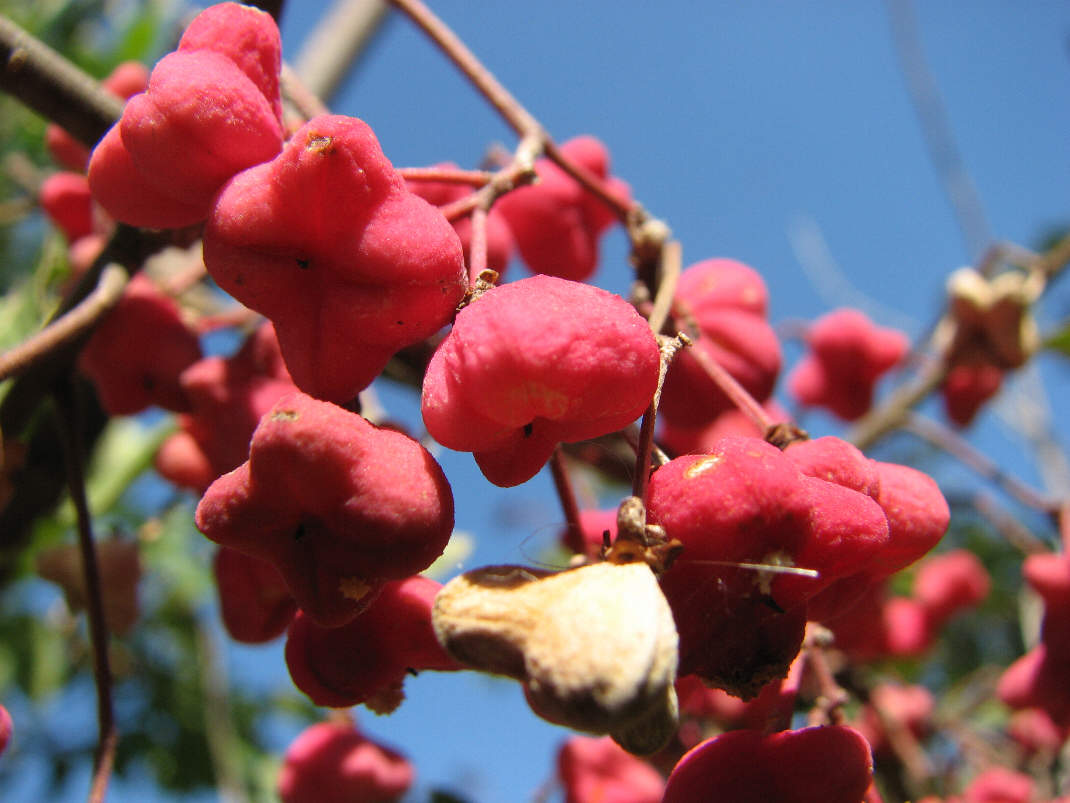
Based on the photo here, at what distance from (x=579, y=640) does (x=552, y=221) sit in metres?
0.67

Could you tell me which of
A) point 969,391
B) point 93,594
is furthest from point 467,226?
point 969,391

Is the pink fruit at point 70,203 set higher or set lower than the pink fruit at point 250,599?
lower

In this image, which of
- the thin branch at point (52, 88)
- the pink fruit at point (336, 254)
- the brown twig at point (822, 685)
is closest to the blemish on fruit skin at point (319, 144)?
the pink fruit at point (336, 254)

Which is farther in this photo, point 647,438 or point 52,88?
point 52,88

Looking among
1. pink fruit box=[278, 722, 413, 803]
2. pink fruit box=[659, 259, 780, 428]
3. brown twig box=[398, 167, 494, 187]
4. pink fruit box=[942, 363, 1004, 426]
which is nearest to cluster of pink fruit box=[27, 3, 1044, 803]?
brown twig box=[398, 167, 494, 187]

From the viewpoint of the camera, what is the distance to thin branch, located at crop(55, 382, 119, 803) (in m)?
0.71

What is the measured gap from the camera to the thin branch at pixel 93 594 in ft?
2.32

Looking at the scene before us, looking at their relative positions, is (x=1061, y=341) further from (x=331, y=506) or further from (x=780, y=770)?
(x=331, y=506)

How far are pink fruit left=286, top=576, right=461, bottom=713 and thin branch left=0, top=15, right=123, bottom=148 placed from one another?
1.64 ft

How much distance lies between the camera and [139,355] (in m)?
0.86

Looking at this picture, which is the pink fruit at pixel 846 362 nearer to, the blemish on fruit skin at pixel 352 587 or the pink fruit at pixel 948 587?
the pink fruit at pixel 948 587

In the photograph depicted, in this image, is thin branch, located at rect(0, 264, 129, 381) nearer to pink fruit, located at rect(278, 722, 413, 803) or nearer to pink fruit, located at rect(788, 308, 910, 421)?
pink fruit, located at rect(278, 722, 413, 803)

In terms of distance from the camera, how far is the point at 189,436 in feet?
3.29

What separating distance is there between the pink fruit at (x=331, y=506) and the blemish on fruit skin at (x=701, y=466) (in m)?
0.14
